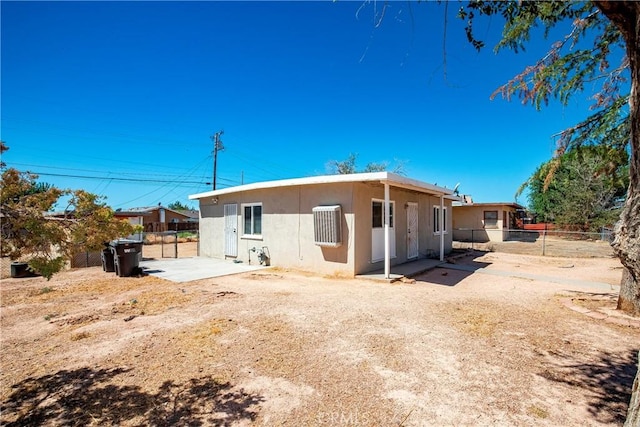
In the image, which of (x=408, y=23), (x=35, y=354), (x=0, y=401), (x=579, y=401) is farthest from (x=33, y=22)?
(x=579, y=401)

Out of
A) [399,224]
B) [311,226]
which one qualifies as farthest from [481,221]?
[311,226]

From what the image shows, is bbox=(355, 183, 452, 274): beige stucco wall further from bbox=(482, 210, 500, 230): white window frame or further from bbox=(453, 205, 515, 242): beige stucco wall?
bbox=(482, 210, 500, 230): white window frame

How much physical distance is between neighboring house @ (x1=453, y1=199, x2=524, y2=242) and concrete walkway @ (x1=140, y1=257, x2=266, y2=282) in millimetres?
16932

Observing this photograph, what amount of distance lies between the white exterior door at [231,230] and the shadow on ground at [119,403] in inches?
348

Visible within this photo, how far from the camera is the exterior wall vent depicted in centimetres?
850

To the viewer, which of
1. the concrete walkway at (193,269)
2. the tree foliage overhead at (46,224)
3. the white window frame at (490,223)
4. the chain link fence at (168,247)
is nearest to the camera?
the tree foliage overhead at (46,224)

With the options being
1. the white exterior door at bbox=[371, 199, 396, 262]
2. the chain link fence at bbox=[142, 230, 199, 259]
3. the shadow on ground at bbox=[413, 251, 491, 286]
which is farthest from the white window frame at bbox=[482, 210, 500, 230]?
the chain link fence at bbox=[142, 230, 199, 259]

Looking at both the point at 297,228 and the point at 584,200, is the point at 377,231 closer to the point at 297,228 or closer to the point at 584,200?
the point at 297,228

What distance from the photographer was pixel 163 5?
20.9 ft

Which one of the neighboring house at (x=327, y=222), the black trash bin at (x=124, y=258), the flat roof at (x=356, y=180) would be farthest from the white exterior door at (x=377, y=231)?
the black trash bin at (x=124, y=258)

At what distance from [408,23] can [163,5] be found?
620 cm

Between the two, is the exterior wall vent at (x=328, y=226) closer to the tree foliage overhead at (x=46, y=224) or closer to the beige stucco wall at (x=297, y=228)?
the beige stucco wall at (x=297, y=228)

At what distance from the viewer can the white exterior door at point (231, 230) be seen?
1205 centimetres

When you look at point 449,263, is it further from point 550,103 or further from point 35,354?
→ point 35,354
